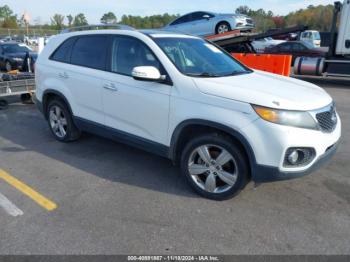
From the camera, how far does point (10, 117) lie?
7336 mm

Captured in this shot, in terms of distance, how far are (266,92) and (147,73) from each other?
1270 mm

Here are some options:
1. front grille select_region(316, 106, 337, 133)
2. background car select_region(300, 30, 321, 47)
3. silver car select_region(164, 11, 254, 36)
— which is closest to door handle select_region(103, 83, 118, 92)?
front grille select_region(316, 106, 337, 133)

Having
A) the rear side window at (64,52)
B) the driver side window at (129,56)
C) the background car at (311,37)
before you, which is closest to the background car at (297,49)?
the background car at (311,37)

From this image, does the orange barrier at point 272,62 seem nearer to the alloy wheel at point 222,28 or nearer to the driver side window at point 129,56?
the alloy wheel at point 222,28

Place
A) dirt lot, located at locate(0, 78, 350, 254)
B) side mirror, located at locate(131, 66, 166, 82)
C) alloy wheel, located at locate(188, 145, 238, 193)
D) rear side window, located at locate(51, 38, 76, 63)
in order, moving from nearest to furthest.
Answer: dirt lot, located at locate(0, 78, 350, 254) → alloy wheel, located at locate(188, 145, 238, 193) → side mirror, located at locate(131, 66, 166, 82) → rear side window, located at locate(51, 38, 76, 63)

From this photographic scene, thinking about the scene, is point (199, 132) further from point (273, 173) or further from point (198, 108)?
point (273, 173)

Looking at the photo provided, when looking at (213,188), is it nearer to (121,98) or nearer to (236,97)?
(236,97)

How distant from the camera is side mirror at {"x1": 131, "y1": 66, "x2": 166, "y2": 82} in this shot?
356cm

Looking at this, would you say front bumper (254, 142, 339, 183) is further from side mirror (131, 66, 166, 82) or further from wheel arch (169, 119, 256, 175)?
side mirror (131, 66, 166, 82)

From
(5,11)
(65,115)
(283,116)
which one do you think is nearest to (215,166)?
Answer: (283,116)

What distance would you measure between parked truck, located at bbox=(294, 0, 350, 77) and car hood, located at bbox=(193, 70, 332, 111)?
8931 mm

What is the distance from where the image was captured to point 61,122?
5.41 m

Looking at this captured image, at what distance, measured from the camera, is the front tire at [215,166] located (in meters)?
3.35

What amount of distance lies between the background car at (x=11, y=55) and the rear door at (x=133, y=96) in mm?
12714
